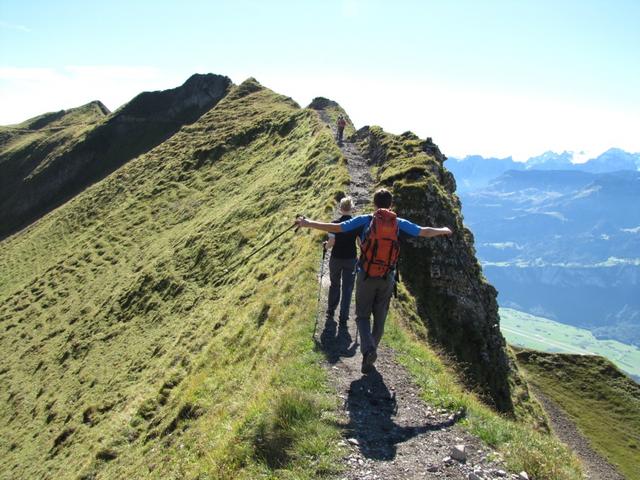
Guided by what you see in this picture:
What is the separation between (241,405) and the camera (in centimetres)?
1324

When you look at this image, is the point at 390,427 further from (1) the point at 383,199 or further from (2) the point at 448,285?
(2) the point at 448,285

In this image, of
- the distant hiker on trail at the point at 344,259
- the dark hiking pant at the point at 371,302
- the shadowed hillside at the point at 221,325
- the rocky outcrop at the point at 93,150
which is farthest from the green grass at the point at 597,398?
the rocky outcrop at the point at 93,150

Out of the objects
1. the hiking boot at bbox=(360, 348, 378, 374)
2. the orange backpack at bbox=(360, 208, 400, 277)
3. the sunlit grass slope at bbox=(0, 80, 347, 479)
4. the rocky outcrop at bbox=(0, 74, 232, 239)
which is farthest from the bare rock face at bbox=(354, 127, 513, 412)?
the rocky outcrop at bbox=(0, 74, 232, 239)

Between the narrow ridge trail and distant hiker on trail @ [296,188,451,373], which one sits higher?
distant hiker on trail @ [296,188,451,373]

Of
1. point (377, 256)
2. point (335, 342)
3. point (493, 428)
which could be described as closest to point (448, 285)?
point (335, 342)

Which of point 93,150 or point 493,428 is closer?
point 493,428

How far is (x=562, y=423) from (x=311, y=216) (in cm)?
4469

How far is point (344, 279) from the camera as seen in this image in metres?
16.2

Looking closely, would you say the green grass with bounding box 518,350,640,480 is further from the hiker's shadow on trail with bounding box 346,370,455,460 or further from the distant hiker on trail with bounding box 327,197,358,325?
the hiker's shadow on trail with bounding box 346,370,455,460

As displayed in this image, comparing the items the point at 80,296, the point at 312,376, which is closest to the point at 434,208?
the point at 312,376

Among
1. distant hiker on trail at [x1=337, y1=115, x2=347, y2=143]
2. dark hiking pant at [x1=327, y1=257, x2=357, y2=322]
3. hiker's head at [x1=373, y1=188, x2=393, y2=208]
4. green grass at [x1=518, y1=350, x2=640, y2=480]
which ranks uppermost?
distant hiker on trail at [x1=337, y1=115, x2=347, y2=143]

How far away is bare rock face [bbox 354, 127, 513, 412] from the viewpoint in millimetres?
28281

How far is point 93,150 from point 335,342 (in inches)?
4417

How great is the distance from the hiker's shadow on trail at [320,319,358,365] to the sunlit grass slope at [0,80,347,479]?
0.62m
